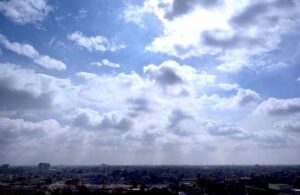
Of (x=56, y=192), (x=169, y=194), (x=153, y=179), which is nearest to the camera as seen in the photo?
(x=169, y=194)

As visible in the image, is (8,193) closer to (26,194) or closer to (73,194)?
(26,194)

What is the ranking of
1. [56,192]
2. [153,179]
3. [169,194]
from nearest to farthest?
[169,194], [56,192], [153,179]

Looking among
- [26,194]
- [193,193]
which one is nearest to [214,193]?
[193,193]

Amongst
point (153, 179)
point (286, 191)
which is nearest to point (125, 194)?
point (286, 191)

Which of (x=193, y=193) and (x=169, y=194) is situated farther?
(x=193, y=193)

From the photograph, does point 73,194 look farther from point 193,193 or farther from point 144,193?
point 193,193

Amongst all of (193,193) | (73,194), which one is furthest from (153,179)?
(73,194)

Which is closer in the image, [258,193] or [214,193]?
[258,193]

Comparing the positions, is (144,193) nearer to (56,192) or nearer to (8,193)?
(56,192)
